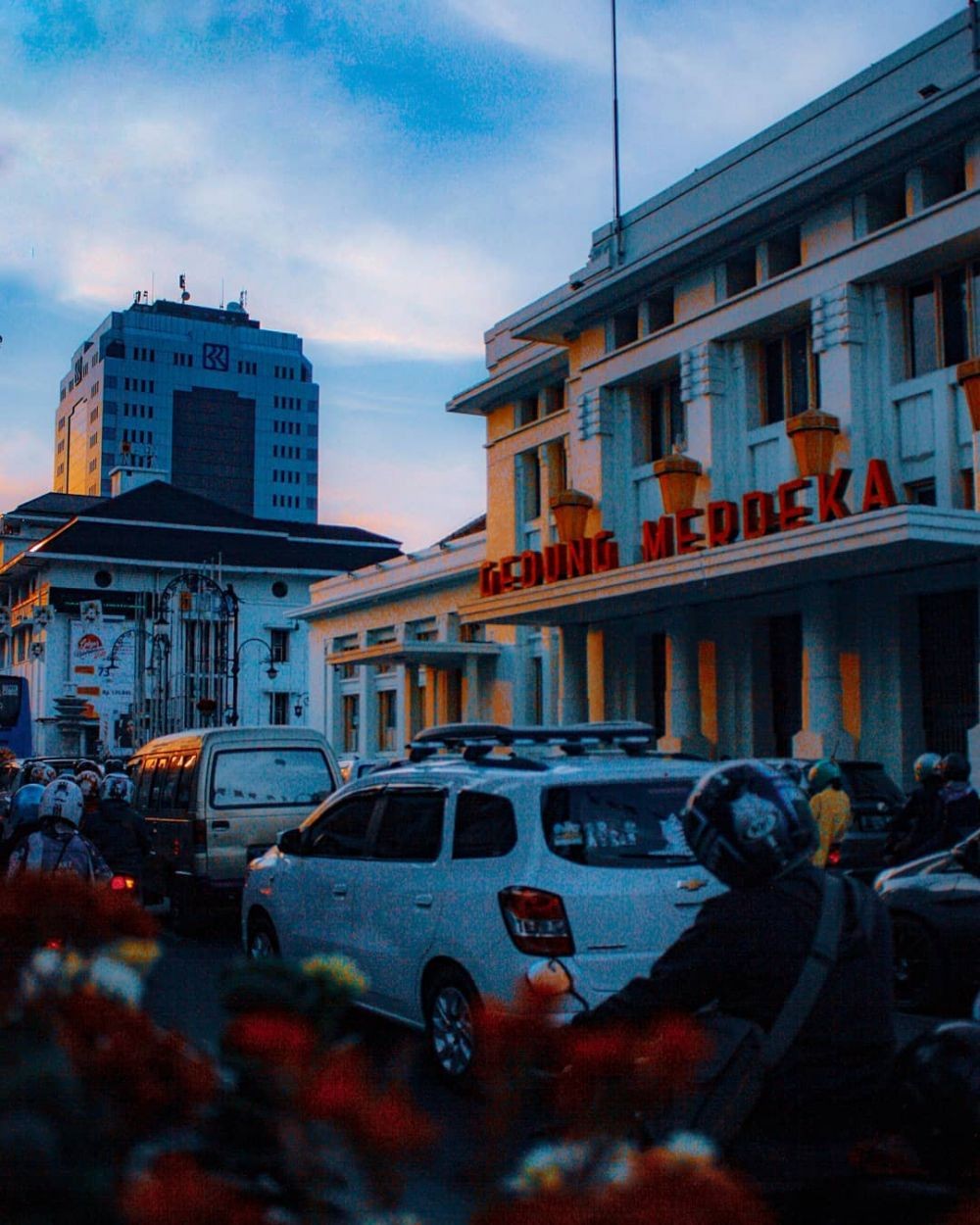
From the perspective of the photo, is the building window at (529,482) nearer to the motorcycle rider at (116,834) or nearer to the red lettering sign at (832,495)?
the red lettering sign at (832,495)

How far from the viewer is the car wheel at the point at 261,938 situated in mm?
10327

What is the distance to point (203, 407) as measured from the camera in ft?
504

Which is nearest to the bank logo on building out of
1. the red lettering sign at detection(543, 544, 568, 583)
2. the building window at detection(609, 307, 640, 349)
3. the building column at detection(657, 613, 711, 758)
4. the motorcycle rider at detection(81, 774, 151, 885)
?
the building window at detection(609, 307, 640, 349)

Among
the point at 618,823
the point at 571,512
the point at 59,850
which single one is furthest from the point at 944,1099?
the point at 571,512

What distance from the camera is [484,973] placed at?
7477mm

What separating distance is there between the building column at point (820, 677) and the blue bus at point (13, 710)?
77.2 feet

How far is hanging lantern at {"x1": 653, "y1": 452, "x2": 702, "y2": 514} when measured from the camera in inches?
1085

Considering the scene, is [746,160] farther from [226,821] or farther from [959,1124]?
[959,1124]

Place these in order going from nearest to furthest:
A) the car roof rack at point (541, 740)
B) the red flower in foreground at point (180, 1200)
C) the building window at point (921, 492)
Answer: the red flower in foreground at point (180, 1200), the car roof rack at point (541, 740), the building window at point (921, 492)

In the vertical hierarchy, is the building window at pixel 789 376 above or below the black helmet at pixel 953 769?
above

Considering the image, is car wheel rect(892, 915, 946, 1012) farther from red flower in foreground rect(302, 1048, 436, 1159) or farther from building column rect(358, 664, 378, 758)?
building column rect(358, 664, 378, 758)

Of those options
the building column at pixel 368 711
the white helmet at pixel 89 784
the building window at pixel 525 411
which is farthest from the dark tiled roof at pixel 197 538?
the white helmet at pixel 89 784

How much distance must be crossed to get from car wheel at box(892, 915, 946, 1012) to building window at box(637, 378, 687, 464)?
2005 cm

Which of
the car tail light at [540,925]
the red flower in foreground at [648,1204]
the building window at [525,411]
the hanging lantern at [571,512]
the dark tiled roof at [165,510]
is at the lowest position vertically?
the car tail light at [540,925]
